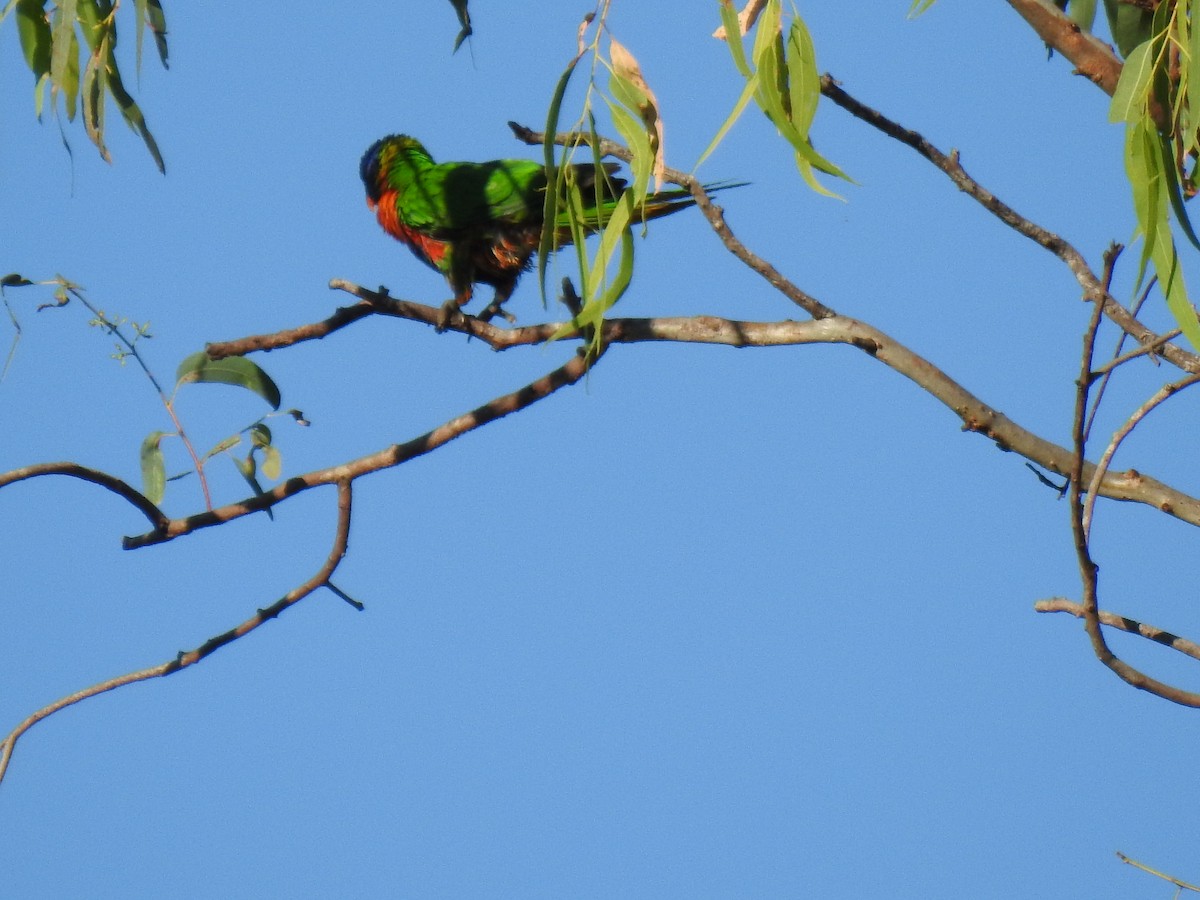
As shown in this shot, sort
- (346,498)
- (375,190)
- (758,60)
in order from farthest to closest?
1. (375,190)
2. (346,498)
3. (758,60)

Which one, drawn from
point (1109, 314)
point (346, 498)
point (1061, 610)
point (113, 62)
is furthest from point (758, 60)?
point (113, 62)

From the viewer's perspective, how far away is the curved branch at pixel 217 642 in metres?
1.66

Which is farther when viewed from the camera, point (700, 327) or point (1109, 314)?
point (700, 327)

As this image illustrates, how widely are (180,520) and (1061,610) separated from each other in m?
1.21

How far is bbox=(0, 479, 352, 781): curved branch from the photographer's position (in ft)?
5.43

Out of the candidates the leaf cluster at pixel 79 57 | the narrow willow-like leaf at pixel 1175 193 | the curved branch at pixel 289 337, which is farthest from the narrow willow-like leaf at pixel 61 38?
the narrow willow-like leaf at pixel 1175 193

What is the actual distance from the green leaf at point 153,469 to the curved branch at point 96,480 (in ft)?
0.54

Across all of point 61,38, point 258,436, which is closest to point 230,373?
point 258,436

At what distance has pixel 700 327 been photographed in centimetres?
171

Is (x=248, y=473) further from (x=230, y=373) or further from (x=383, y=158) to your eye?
(x=383, y=158)

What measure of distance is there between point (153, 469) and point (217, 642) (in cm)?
32

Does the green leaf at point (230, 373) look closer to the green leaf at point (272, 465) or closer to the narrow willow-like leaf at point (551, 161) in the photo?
the green leaf at point (272, 465)

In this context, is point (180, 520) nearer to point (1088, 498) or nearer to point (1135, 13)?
point (1088, 498)

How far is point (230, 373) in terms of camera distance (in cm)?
193
